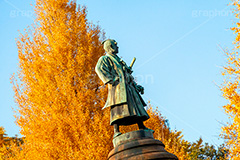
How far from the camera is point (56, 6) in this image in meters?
14.2

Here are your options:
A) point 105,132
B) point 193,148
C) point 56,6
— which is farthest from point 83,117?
point 193,148

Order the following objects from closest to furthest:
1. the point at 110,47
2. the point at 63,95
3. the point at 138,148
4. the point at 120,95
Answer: the point at 138,148 < the point at 120,95 < the point at 110,47 < the point at 63,95

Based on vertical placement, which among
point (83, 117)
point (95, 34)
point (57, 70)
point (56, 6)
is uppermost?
point (56, 6)

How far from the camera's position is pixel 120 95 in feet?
18.5

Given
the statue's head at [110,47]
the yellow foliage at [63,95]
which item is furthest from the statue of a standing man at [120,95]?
the yellow foliage at [63,95]

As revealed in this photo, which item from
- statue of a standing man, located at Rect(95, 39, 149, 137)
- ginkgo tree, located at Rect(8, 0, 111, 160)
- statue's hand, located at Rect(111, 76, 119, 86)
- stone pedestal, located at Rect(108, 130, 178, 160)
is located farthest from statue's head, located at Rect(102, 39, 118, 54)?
ginkgo tree, located at Rect(8, 0, 111, 160)

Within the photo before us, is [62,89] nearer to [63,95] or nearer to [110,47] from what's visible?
[63,95]

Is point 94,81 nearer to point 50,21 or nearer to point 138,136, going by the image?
point 50,21

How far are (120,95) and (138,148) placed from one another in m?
1.16

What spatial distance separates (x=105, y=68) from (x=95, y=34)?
832 centimetres

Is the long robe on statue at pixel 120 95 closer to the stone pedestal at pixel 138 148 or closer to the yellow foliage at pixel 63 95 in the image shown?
the stone pedestal at pixel 138 148

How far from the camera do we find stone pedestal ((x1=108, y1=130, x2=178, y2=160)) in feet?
16.0

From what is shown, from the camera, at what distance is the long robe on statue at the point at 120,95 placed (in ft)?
18.1

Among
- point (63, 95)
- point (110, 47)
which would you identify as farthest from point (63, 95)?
point (110, 47)
